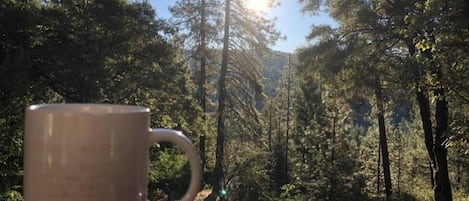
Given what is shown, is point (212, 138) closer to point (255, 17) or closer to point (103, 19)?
point (255, 17)

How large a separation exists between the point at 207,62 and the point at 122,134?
14767 mm

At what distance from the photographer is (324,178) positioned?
17281 mm

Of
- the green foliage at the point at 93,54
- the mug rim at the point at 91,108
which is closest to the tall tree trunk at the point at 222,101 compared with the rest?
the green foliage at the point at 93,54

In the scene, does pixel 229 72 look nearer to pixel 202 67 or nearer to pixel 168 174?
pixel 202 67

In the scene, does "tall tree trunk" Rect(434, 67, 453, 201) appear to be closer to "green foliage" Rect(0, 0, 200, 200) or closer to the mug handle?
"green foliage" Rect(0, 0, 200, 200)

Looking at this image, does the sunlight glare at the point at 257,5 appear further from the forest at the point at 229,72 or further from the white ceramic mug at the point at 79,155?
the white ceramic mug at the point at 79,155

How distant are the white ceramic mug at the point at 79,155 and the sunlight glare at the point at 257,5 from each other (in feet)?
44.1

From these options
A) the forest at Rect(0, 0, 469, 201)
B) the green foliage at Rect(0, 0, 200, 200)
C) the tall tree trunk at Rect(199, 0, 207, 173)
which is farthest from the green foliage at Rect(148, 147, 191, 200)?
the tall tree trunk at Rect(199, 0, 207, 173)

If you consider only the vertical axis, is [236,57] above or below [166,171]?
above

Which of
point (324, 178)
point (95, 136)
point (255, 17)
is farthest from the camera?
point (324, 178)

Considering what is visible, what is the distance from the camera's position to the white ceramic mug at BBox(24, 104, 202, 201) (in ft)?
2.00

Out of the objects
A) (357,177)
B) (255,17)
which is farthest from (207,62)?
(357,177)

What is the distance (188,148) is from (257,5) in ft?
44.1

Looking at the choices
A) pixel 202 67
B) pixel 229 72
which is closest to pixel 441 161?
pixel 229 72
